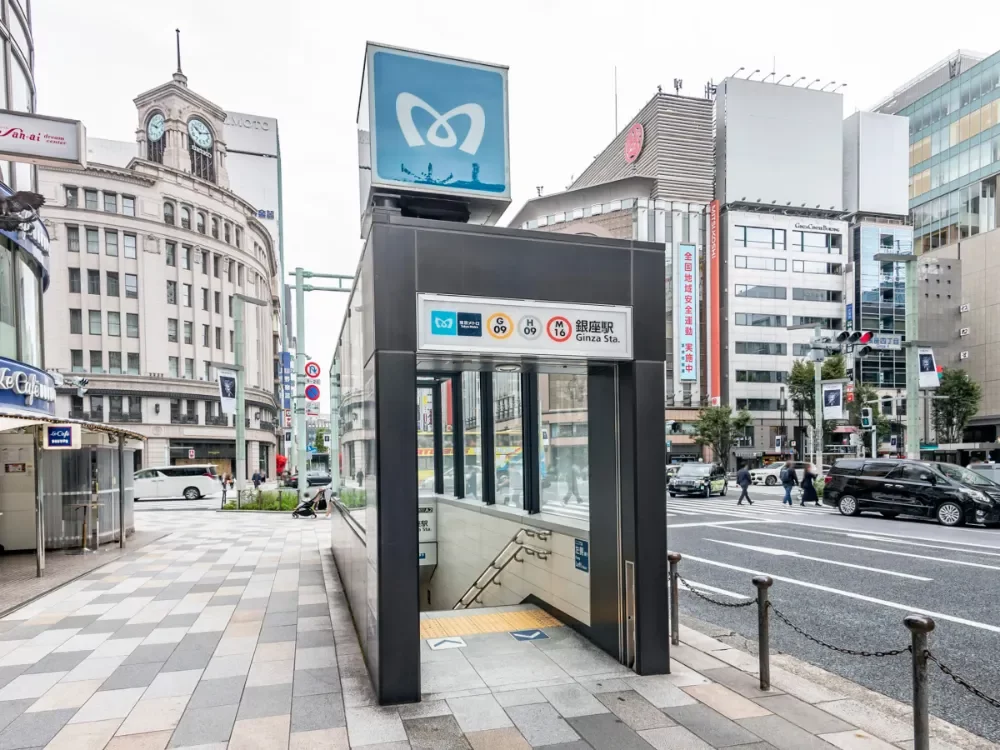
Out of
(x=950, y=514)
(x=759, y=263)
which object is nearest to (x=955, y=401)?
(x=759, y=263)

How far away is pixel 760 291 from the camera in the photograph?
62.1m

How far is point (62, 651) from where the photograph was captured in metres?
6.41

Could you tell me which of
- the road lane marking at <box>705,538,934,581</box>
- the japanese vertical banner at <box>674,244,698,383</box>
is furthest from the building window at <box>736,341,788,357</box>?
the road lane marking at <box>705,538,934,581</box>

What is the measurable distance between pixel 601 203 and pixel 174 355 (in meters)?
41.0

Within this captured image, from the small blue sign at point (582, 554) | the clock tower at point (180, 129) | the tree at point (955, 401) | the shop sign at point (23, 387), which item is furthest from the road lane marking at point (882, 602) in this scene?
the clock tower at point (180, 129)

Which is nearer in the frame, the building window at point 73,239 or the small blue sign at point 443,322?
the small blue sign at point 443,322

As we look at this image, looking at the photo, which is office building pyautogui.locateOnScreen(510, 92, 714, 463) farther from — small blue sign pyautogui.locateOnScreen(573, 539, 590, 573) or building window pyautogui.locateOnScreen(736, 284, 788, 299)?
small blue sign pyautogui.locateOnScreen(573, 539, 590, 573)

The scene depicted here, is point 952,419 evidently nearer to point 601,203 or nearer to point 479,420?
point 601,203

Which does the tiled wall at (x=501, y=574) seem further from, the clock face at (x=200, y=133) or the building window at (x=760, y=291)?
the clock face at (x=200, y=133)

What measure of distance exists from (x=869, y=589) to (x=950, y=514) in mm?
9462

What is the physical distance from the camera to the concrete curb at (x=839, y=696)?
429cm

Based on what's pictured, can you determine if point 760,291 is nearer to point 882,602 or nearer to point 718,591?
point 718,591

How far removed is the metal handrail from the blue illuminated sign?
12.3 ft

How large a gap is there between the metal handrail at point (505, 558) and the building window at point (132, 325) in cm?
4727
